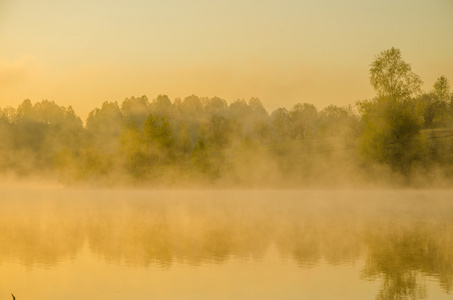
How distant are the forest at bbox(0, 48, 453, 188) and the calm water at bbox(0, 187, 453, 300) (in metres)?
41.7

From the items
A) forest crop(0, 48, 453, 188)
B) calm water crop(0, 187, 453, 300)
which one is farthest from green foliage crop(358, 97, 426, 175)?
calm water crop(0, 187, 453, 300)

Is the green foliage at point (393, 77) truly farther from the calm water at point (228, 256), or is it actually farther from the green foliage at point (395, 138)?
the calm water at point (228, 256)

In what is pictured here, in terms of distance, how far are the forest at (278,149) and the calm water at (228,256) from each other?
41.7 metres

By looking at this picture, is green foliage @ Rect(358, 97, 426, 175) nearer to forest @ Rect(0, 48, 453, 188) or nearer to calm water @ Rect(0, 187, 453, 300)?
forest @ Rect(0, 48, 453, 188)

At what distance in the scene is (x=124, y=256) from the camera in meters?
31.2

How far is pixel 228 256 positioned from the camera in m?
30.9

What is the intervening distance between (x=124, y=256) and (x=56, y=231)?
14.4 m

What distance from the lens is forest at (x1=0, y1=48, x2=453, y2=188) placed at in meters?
96.4

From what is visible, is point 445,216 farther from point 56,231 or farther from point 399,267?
point 56,231

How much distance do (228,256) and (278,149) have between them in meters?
104

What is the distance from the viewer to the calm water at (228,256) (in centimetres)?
2264

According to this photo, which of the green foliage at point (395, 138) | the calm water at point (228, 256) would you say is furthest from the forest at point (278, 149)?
the calm water at point (228, 256)

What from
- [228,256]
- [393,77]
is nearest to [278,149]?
[393,77]

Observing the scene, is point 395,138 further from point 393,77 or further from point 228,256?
point 228,256
